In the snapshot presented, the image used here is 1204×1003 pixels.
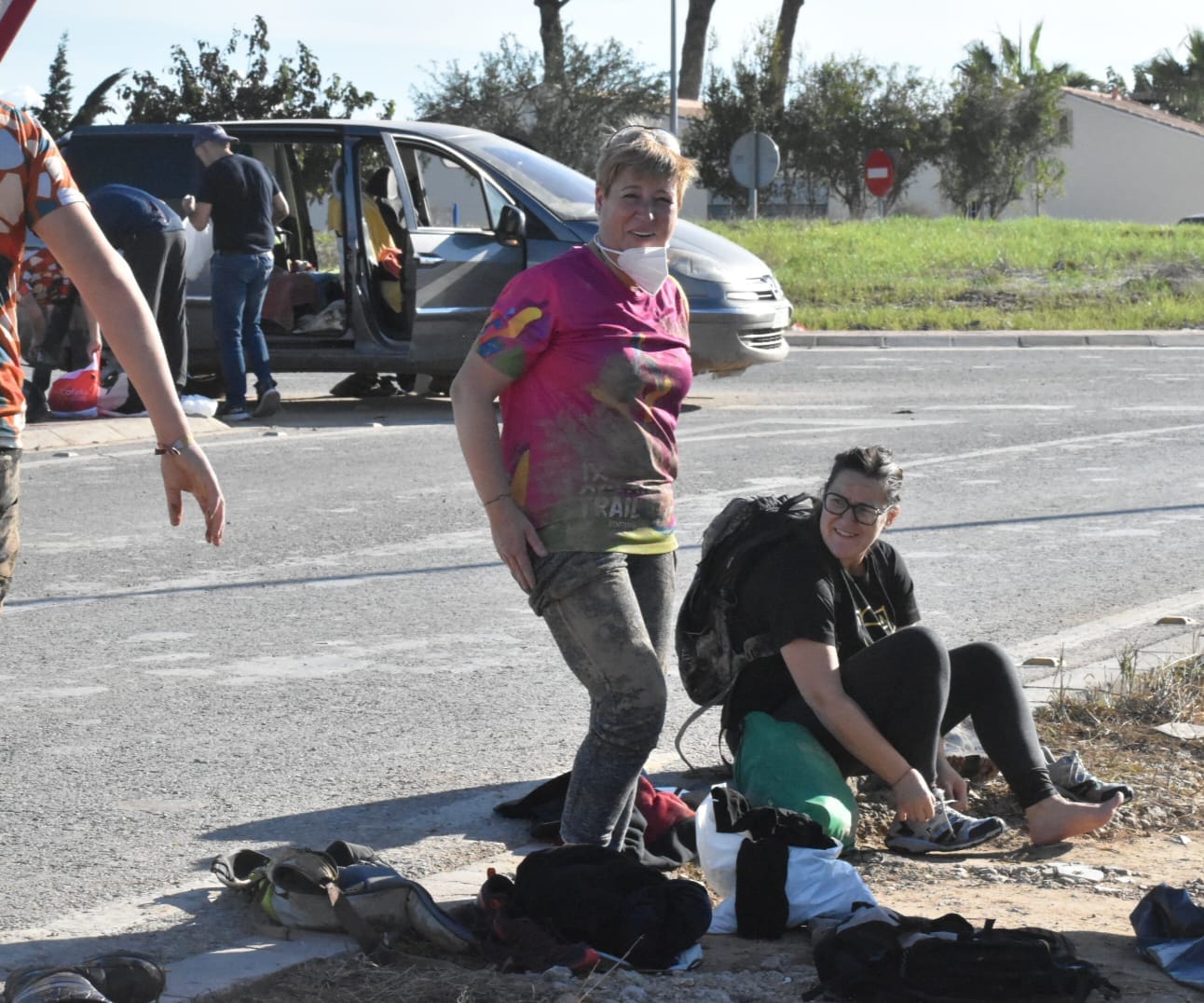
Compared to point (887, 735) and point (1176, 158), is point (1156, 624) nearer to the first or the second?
point (887, 735)

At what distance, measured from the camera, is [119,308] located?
2.96 metres

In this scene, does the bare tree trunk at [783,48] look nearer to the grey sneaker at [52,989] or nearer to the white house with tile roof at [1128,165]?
the white house with tile roof at [1128,165]

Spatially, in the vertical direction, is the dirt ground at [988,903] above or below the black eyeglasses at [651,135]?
below

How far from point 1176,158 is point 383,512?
2373 inches

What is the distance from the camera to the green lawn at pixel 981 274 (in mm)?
22312

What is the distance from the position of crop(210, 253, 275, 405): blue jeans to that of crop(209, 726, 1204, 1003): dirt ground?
8253 millimetres

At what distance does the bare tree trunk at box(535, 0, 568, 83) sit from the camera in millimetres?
42156

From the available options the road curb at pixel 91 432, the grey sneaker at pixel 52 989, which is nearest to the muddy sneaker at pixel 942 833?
the grey sneaker at pixel 52 989

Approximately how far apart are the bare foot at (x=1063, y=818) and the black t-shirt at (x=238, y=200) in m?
8.92

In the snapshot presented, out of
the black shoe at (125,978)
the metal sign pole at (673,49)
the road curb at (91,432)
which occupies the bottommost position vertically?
the black shoe at (125,978)

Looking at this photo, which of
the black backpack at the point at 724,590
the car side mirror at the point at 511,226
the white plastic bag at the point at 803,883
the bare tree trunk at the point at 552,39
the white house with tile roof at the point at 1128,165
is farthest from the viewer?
the white house with tile roof at the point at 1128,165

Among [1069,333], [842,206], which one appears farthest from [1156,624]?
[842,206]

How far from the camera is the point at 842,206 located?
53.6 meters

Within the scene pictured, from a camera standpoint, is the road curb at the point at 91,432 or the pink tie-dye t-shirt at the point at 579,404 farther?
the road curb at the point at 91,432
